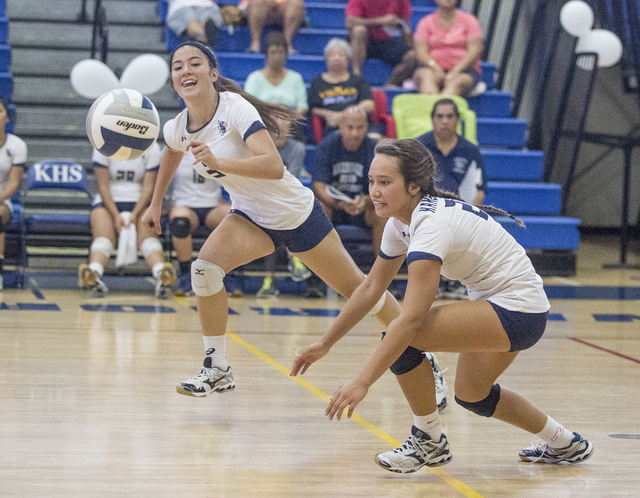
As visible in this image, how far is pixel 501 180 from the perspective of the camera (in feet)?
27.9

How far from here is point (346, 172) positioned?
22.1 feet

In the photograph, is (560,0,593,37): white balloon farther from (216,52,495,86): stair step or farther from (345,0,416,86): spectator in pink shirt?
(216,52,495,86): stair step

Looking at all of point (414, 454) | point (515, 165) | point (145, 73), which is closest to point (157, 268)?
point (145, 73)

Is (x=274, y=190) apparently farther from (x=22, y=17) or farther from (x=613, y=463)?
(x=22, y=17)

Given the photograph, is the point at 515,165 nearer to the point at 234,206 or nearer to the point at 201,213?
the point at 201,213

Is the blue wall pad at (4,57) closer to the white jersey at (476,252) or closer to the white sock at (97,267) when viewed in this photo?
the white sock at (97,267)

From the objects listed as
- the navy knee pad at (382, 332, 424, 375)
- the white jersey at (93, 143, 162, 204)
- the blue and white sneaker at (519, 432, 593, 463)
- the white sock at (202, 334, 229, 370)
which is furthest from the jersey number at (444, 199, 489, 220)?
the white jersey at (93, 143, 162, 204)

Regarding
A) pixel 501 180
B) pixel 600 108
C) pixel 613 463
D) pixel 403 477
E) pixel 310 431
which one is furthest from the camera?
pixel 600 108

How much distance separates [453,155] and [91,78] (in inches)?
120

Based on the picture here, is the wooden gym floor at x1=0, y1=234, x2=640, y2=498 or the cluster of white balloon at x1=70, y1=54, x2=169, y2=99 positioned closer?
the wooden gym floor at x1=0, y1=234, x2=640, y2=498

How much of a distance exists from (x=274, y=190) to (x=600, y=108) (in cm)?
813

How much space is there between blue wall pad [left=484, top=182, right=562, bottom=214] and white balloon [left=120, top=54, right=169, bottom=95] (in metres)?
3.16

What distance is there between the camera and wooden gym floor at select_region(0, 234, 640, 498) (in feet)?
8.64

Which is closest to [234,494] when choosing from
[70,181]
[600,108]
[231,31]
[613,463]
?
[613,463]
